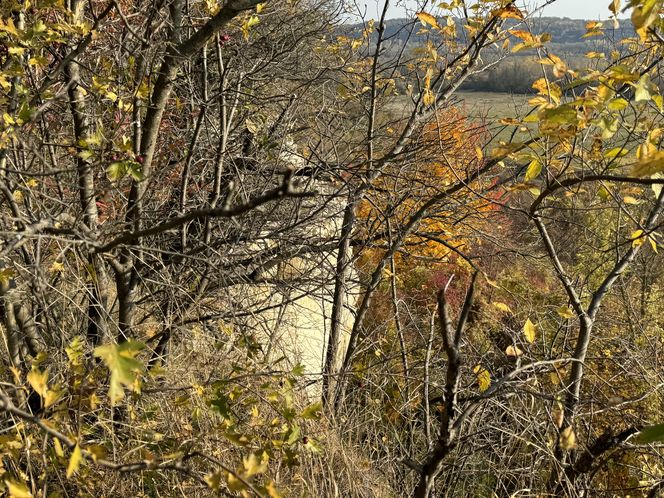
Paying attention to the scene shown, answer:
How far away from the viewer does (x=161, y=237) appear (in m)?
4.27

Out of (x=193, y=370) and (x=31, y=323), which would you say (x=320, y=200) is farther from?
(x=31, y=323)

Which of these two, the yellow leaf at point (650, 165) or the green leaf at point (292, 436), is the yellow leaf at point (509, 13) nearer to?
the yellow leaf at point (650, 165)

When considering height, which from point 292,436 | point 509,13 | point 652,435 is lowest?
point 292,436

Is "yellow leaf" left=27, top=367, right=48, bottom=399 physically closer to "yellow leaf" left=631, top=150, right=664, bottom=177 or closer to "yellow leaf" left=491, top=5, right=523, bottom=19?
"yellow leaf" left=631, top=150, right=664, bottom=177

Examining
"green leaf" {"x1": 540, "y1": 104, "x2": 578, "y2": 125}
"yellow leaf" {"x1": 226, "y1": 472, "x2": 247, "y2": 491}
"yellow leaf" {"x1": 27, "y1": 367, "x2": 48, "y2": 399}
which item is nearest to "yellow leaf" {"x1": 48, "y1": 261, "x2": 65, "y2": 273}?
"yellow leaf" {"x1": 27, "y1": 367, "x2": 48, "y2": 399}

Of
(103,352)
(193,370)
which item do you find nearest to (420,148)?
Answer: (193,370)

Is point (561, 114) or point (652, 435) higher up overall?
point (561, 114)

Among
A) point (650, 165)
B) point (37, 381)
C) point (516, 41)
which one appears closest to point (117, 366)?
point (37, 381)

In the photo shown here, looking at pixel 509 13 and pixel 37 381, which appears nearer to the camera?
pixel 37 381

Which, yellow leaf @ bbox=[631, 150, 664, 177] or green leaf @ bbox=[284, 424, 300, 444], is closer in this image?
yellow leaf @ bbox=[631, 150, 664, 177]

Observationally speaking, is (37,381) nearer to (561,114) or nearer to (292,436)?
(292,436)

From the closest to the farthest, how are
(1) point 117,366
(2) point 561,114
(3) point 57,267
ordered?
(1) point 117,366
(2) point 561,114
(3) point 57,267

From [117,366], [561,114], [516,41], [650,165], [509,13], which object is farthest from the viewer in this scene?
[516,41]

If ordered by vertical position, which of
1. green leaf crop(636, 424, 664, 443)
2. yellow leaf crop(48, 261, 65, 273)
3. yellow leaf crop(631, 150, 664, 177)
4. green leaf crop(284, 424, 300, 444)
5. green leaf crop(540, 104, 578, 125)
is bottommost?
green leaf crop(284, 424, 300, 444)
